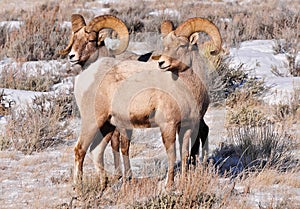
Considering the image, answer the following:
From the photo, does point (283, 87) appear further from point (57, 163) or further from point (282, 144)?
point (57, 163)

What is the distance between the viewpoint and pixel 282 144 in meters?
6.91

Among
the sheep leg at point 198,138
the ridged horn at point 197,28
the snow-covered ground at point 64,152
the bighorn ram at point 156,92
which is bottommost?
the snow-covered ground at point 64,152

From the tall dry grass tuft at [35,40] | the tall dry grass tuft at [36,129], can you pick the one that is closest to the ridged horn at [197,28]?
the tall dry grass tuft at [36,129]

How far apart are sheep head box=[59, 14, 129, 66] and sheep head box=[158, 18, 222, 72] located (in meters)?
0.68

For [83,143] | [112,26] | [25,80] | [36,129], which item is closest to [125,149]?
[83,143]

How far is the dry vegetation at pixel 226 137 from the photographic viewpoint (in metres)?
5.16

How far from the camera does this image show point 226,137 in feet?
25.3

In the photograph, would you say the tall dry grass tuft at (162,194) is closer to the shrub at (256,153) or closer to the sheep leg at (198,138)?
the sheep leg at (198,138)

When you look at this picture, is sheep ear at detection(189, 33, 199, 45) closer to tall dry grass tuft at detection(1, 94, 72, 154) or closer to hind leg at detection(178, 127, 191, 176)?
hind leg at detection(178, 127, 191, 176)

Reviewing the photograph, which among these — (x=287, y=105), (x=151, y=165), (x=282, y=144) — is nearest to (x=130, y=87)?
(x=151, y=165)

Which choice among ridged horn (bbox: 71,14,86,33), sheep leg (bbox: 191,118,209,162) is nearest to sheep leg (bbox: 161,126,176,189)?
sheep leg (bbox: 191,118,209,162)

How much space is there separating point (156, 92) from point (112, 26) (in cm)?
100

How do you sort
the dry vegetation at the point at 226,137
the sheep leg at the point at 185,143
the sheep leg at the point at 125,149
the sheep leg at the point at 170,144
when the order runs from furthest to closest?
the sheep leg at the point at 125,149
the sheep leg at the point at 185,143
the sheep leg at the point at 170,144
the dry vegetation at the point at 226,137

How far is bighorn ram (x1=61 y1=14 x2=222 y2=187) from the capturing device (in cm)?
538
